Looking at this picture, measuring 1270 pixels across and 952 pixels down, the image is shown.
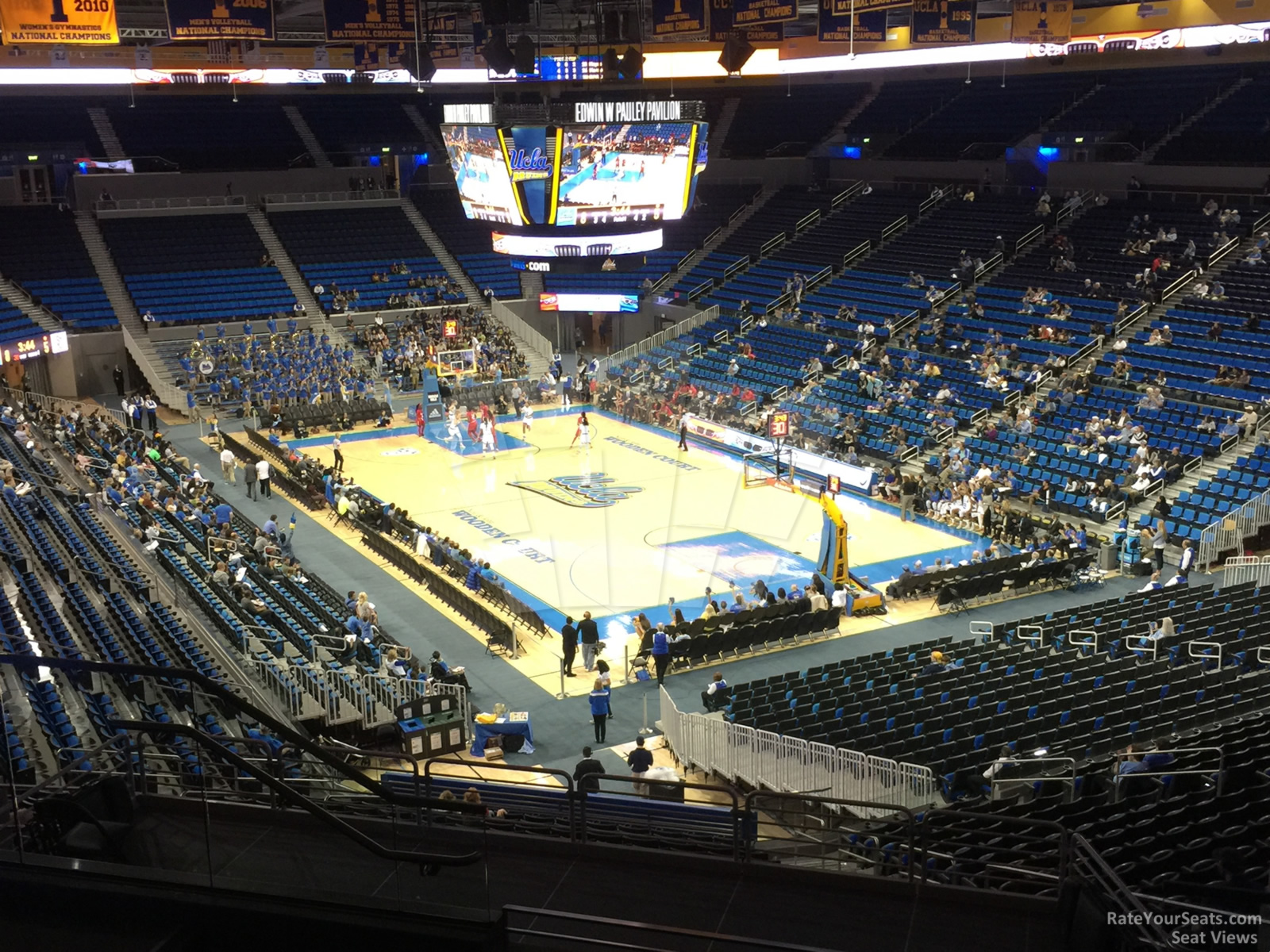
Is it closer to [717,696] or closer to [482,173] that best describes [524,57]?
[482,173]

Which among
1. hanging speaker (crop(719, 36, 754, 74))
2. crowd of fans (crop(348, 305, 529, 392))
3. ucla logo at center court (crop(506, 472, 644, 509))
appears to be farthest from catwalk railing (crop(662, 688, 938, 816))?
crowd of fans (crop(348, 305, 529, 392))

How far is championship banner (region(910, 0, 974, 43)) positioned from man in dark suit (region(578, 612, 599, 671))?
15.5 metres

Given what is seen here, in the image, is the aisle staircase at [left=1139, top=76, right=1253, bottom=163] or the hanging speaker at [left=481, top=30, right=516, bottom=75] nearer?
the hanging speaker at [left=481, top=30, right=516, bottom=75]

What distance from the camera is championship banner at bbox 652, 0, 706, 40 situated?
25.4 meters

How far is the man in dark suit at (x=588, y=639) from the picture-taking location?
20719mm

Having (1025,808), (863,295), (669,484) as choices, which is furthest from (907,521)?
(1025,808)

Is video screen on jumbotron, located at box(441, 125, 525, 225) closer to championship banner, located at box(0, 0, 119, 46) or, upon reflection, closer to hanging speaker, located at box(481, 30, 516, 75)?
hanging speaker, located at box(481, 30, 516, 75)

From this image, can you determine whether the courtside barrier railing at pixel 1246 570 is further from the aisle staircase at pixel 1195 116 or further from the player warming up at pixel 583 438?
the aisle staircase at pixel 1195 116

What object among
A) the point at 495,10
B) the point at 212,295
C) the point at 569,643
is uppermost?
the point at 495,10

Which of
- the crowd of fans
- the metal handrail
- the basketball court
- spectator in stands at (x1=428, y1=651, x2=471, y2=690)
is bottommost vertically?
the basketball court

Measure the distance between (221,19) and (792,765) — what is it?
1879cm

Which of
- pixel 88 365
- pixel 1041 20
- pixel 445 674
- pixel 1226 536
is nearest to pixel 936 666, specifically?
pixel 445 674

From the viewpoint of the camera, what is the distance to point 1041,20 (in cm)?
3234

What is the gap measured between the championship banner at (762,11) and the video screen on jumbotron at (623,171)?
273 cm
